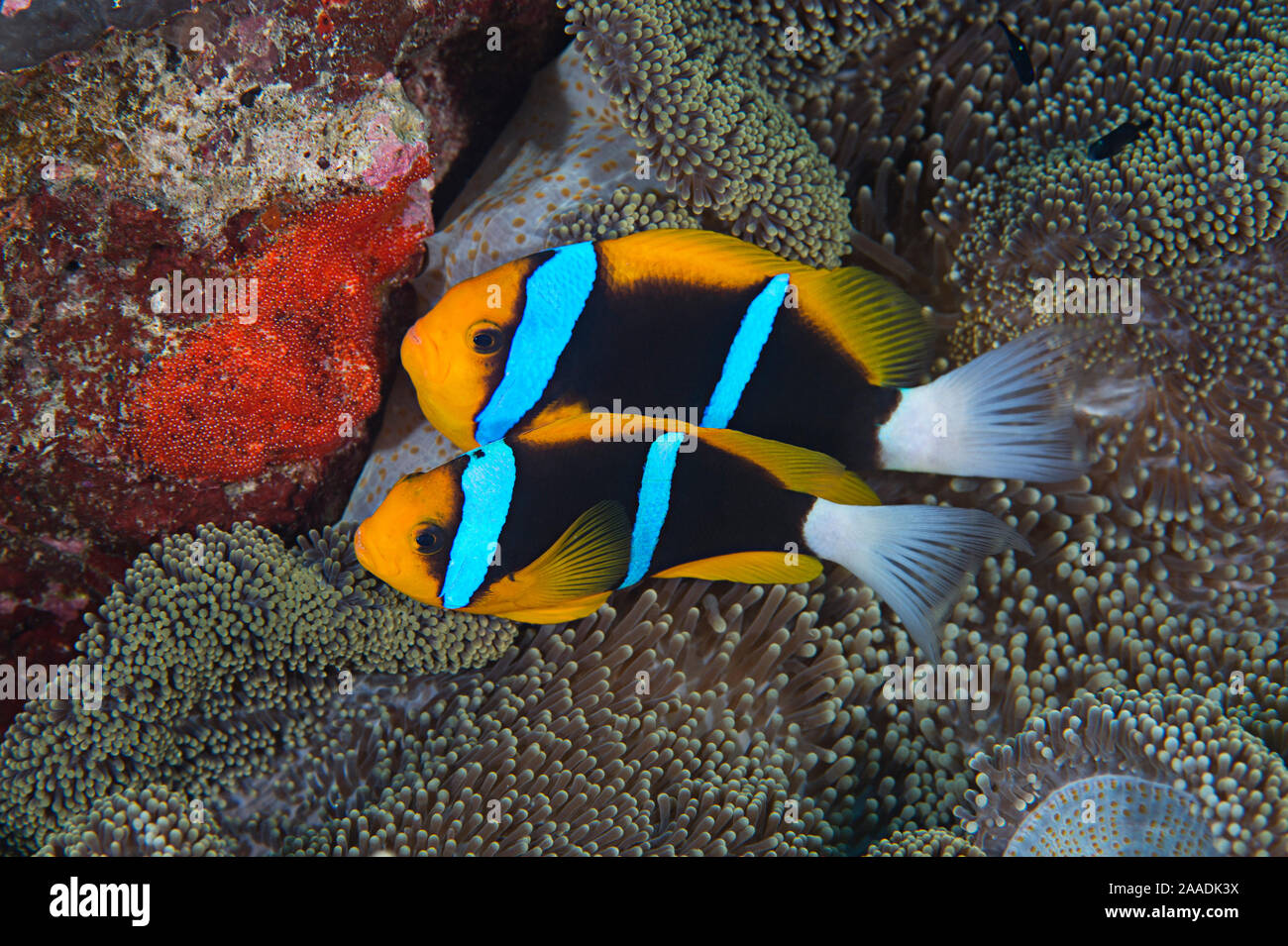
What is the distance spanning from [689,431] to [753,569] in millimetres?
293

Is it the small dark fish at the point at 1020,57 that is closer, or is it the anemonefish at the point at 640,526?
the anemonefish at the point at 640,526

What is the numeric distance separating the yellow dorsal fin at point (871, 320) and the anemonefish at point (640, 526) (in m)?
0.23

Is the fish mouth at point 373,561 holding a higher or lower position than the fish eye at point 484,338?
lower

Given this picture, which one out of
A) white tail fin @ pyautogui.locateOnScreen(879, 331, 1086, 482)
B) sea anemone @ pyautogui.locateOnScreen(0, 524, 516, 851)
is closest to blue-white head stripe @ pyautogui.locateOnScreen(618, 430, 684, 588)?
sea anemone @ pyautogui.locateOnScreen(0, 524, 516, 851)

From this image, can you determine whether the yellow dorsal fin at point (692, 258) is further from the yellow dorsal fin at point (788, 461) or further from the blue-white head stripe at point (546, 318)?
the yellow dorsal fin at point (788, 461)

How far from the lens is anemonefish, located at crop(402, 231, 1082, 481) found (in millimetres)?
1464

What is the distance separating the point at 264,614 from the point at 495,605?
1.38 feet

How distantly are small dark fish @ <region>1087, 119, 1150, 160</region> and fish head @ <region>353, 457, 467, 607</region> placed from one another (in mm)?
1377

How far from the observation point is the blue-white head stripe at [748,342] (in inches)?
60.3

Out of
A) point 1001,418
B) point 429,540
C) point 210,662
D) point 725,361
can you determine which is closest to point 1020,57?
point 1001,418

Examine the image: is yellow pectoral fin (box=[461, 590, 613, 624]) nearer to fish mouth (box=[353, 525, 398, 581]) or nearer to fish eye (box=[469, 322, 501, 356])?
fish mouth (box=[353, 525, 398, 581])

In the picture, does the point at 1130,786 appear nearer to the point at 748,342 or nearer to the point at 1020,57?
the point at 748,342

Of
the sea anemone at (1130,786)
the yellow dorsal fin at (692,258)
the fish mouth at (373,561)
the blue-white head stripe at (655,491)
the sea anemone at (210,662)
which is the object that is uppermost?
the yellow dorsal fin at (692,258)

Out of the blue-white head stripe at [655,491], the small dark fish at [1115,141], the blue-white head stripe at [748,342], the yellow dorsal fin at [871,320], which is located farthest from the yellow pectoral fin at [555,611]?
the small dark fish at [1115,141]
